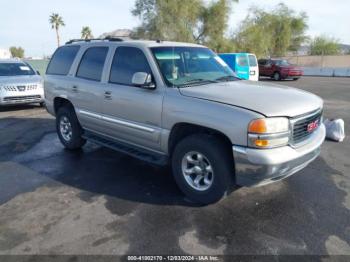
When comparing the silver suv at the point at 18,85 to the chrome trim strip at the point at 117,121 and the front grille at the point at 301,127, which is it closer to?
the chrome trim strip at the point at 117,121

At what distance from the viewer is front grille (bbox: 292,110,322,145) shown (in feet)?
10.4

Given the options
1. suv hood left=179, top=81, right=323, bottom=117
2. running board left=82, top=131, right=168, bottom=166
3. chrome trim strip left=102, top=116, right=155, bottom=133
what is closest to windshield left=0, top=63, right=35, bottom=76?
running board left=82, top=131, right=168, bottom=166

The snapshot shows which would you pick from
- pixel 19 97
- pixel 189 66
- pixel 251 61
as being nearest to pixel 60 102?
pixel 189 66

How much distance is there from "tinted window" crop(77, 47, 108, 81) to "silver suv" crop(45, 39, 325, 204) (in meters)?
0.02

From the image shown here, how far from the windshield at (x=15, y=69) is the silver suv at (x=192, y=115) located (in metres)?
6.62

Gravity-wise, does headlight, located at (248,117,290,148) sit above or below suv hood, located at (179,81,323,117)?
below

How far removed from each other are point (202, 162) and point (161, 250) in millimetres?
1158

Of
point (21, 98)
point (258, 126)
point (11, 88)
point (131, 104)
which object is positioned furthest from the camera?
point (21, 98)

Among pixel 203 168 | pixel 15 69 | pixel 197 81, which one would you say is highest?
pixel 15 69

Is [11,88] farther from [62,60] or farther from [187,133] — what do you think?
[187,133]

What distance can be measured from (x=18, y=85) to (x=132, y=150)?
716cm

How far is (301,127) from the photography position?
328cm

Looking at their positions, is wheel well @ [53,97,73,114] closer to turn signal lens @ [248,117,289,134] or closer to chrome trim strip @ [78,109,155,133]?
chrome trim strip @ [78,109,155,133]

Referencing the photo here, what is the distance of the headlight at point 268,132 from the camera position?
2922 mm
